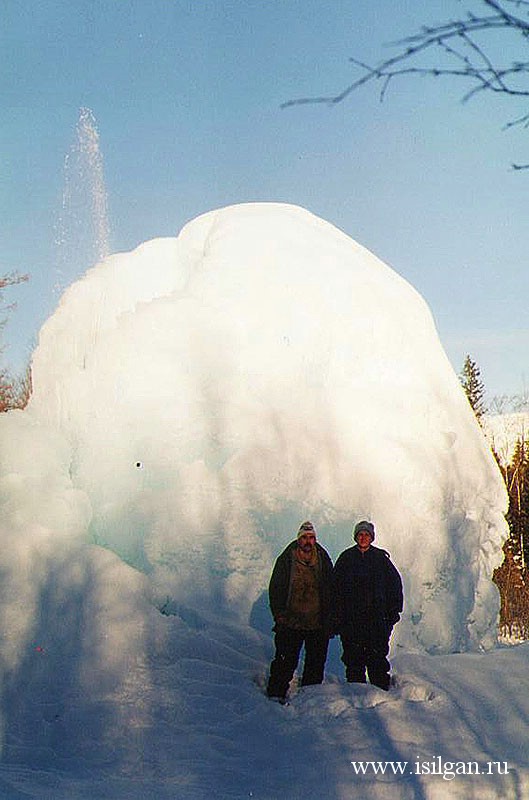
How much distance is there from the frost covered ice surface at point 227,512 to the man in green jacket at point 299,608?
0.25 m

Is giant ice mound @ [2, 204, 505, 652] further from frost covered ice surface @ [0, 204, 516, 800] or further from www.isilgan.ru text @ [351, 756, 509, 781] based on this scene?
www.isilgan.ru text @ [351, 756, 509, 781]

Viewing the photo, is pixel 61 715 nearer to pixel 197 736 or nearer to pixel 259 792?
pixel 197 736

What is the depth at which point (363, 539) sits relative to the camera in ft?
21.4

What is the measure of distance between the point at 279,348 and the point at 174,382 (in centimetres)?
99

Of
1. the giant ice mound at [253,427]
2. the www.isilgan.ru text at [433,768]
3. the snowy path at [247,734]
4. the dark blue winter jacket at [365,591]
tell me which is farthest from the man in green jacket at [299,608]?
the www.isilgan.ru text at [433,768]

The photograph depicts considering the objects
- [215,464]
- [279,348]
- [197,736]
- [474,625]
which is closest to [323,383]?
[279,348]

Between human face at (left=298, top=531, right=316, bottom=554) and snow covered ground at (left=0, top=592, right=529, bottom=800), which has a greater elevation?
human face at (left=298, top=531, right=316, bottom=554)

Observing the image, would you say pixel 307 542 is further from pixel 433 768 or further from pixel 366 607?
pixel 433 768

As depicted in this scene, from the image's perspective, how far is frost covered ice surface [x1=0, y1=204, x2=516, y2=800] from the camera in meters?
5.70

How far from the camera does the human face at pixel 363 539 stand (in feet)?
21.4

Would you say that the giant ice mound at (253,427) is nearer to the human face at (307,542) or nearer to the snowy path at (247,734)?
the snowy path at (247,734)

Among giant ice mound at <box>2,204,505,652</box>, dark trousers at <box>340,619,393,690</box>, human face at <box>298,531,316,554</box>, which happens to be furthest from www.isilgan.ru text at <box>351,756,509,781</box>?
giant ice mound at <box>2,204,505,652</box>

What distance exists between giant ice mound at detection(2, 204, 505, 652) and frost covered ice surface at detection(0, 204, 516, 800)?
20 millimetres

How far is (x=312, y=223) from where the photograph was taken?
934 centimetres
